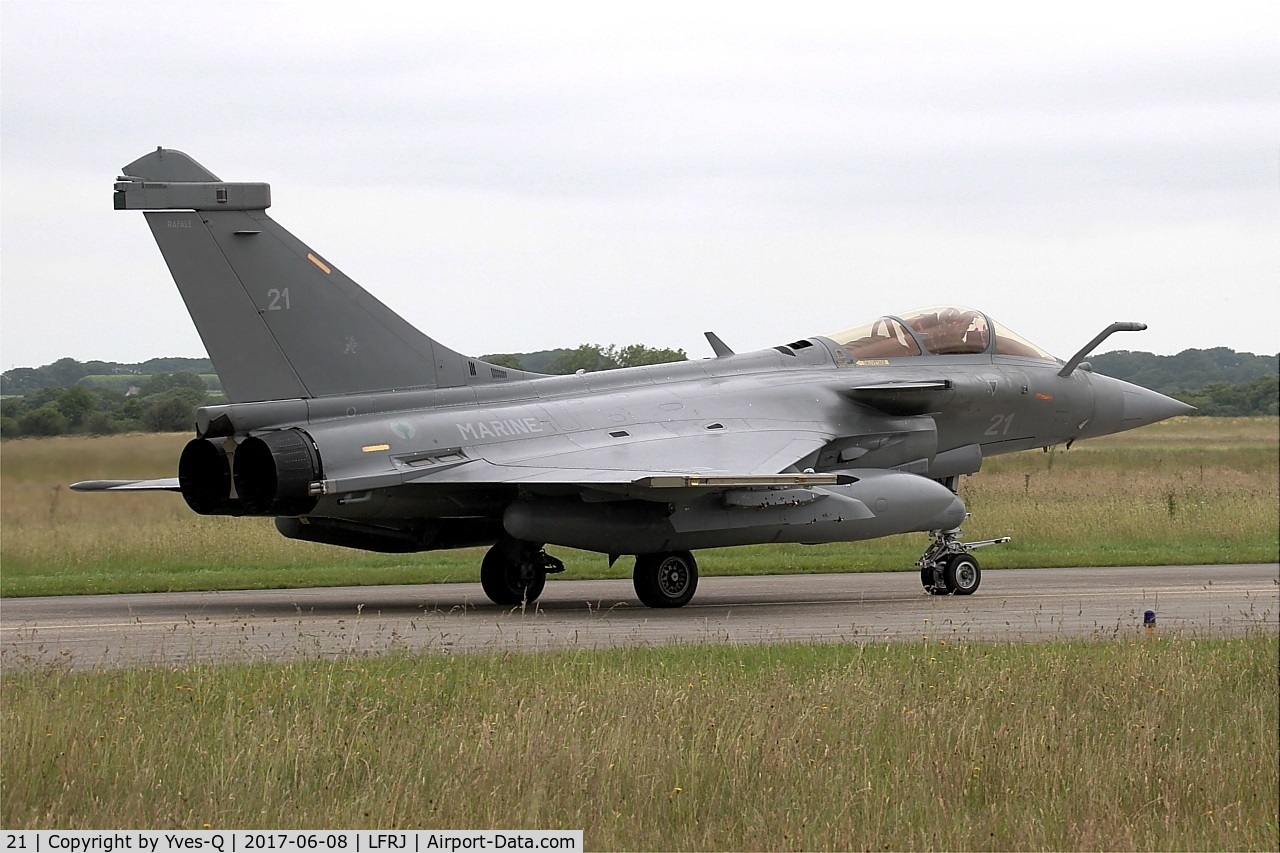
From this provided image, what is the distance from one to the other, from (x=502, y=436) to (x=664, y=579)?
251cm

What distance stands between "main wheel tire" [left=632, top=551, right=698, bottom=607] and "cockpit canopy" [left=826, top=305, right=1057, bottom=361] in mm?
4183

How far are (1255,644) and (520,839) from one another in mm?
7247

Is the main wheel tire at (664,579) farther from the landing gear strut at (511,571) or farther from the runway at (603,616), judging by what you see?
the landing gear strut at (511,571)

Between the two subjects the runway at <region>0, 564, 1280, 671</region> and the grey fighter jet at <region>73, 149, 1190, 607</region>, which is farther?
the grey fighter jet at <region>73, 149, 1190, 607</region>

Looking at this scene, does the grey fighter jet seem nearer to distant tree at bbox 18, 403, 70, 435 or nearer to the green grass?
distant tree at bbox 18, 403, 70, 435

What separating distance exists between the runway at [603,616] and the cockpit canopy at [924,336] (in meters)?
3.07

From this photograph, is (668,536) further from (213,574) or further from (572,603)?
(213,574)

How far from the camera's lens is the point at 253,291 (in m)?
15.9

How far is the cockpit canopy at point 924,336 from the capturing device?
2006 cm

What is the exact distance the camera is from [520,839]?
693cm

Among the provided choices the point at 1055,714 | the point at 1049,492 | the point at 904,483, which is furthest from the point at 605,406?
the point at 1049,492

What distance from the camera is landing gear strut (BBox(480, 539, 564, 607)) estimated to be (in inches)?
696
